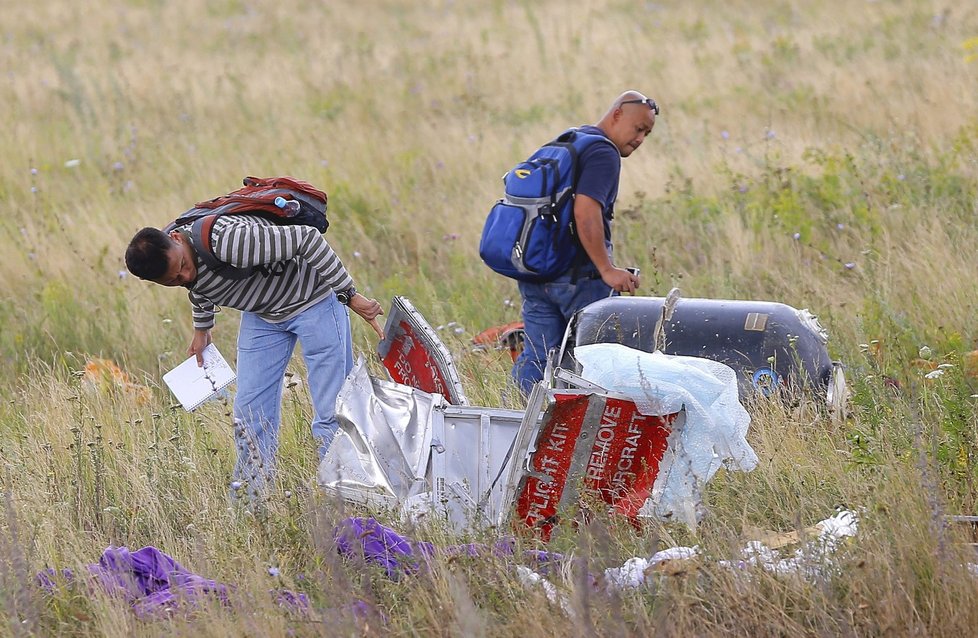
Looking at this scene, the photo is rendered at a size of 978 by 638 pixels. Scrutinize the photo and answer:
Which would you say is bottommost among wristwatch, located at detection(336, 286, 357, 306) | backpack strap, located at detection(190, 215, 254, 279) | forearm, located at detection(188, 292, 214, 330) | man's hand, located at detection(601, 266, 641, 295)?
man's hand, located at detection(601, 266, 641, 295)

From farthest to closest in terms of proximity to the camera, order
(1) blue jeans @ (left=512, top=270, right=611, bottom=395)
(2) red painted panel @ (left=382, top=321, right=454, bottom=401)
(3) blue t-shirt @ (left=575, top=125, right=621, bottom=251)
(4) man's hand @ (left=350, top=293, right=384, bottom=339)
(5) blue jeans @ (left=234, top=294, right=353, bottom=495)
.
A: (1) blue jeans @ (left=512, top=270, right=611, bottom=395) → (3) blue t-shirt @ (left=575, top=125, right=621, bottom=251) → (5) blue jeans @ (left=234, top=294, right=353, bottom=495) → (4) man's hand @ (left=350, top=293, right=384, bottom=339) → (2) red painted panel @ (left=382, top=321, right=454, bottom=401)

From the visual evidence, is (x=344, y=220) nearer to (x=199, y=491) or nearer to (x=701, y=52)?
(x=199, y=491)

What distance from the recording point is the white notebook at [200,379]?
16.3 feet

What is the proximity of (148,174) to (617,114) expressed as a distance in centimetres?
664

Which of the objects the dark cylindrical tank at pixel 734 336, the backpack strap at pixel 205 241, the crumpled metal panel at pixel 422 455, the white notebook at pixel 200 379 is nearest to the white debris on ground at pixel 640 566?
the crumpled metal panel at pixel 422 455

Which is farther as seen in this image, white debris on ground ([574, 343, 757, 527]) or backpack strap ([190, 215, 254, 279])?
backpack strap ([190, 215, 254, 279])

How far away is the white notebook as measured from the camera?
4.95 m

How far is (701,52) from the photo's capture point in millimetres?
13812

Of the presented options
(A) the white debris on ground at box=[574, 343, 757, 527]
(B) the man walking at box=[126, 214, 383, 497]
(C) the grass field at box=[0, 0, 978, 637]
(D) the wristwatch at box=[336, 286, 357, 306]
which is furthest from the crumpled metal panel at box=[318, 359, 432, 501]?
(A) the white debris on ground at box=[574, 343, 757, 527]

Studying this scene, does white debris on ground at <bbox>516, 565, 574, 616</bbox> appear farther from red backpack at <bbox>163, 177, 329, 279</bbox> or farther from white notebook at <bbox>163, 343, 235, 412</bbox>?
white notebook at <bbox>163, 343, 235, 412</bbox>

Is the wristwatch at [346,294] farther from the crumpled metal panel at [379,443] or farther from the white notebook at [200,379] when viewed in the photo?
the white notebook at [200,379]

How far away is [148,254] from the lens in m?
4.32

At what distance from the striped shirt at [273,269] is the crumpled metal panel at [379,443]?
0.59 meters

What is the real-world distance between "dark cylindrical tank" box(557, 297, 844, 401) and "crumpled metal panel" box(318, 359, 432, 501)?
30.9 inches
